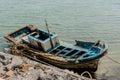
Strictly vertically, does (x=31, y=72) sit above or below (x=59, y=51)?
above

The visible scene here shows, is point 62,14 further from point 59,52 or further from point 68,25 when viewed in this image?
point 59,52

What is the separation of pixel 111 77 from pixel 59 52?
4050mm

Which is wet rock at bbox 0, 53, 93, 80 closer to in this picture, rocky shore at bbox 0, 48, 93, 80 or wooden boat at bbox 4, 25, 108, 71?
rocky shore at bbox 0, 48, 93, 80

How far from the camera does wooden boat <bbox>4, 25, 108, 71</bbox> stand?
17.0m

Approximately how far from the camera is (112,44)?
21.5m

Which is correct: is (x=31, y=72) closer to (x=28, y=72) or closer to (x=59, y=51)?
(x=28, y=72)

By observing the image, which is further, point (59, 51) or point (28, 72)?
point (59, 51)

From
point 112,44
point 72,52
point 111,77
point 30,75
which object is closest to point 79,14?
point 112,44

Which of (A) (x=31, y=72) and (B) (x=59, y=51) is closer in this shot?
(A) (x=31, y=72)

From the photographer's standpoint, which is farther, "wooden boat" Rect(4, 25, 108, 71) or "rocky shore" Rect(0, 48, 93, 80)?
"wooden boat" Rect(4, 25, 108, 71)

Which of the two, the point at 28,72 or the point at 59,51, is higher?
the point at 28,72

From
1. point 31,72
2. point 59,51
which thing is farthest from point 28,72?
point 59,51

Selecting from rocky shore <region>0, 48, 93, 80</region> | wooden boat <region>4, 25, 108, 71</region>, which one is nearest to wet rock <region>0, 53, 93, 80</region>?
rocky shore <region>0, 48, 93, 80</region>

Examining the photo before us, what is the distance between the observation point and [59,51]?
18531mm
